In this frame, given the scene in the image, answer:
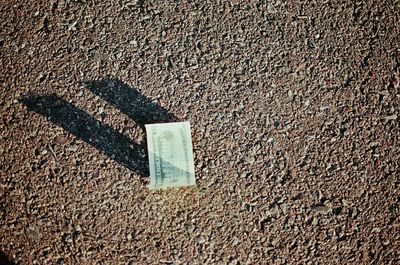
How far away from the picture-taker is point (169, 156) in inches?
70.3

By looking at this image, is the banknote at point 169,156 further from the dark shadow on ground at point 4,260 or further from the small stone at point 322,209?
the dark shadow on ground at point 4,260

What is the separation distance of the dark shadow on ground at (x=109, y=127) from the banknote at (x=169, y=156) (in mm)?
60

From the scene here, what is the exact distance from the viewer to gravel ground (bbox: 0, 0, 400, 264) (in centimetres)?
179

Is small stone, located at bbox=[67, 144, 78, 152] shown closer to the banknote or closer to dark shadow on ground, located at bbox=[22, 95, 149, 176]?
dark shadow on ground, located at bbox=[22, 95, 149, 176]

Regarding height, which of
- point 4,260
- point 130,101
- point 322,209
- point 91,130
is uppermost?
point 130,101

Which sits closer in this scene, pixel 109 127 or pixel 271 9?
pixel 109 127

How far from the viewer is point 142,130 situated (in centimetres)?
186

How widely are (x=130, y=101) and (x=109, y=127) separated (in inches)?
5.9

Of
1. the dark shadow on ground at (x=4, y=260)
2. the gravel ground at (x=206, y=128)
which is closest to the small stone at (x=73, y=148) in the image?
the gravel ground at (x=206, y=128)

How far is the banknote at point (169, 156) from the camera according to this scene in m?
1.77

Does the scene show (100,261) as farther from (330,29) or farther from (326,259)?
(330,29)

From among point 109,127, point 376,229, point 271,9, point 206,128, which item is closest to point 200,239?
point 206,128

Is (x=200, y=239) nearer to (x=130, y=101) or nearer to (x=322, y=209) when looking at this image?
(x=322, y=209)

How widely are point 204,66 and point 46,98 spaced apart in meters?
0.73
